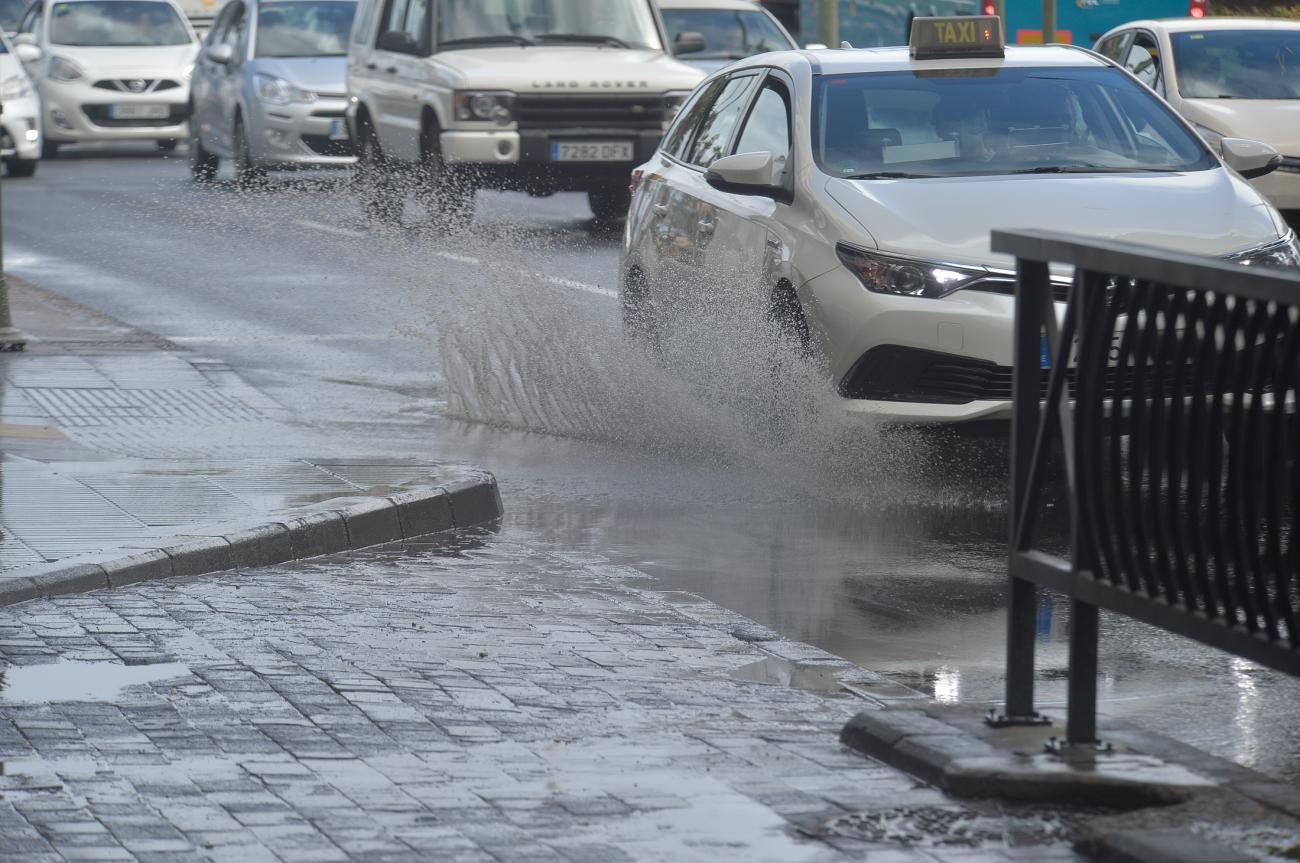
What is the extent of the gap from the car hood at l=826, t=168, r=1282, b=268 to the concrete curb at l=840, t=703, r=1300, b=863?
3.67 m

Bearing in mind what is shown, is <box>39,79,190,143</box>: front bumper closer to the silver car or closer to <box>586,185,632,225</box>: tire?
the silver car

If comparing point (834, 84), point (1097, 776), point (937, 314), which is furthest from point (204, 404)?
point (1097, 776)

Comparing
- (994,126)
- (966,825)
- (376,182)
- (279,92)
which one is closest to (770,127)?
(994,126)

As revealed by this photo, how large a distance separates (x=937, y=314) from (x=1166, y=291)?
153 inches

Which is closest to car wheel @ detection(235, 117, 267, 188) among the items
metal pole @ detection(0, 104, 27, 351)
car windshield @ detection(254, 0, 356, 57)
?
car windshield @ detection(254, 0, 356, 57)

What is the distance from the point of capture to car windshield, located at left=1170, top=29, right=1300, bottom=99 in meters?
17.0

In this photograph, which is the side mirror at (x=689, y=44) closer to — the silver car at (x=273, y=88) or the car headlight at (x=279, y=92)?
the silver car at (x=273, y=88)

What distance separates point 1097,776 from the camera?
4871 mm

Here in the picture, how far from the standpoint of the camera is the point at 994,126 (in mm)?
9805

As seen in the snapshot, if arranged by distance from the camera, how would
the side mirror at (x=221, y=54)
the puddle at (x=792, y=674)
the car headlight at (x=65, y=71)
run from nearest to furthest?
the puddle at (x=792, y=674) → the side mirror at (x=221, y=54) → the car headlight at (x=65, y=71)

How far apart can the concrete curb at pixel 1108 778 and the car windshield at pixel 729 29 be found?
18172 mm

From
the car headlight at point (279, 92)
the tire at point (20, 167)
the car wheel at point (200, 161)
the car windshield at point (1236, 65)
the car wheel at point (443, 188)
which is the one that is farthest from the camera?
the car wheel at point (200, 161)

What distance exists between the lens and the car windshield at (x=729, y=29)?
2316cm

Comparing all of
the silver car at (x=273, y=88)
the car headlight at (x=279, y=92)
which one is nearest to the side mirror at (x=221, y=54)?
the silver car at (x=273, y=88)
